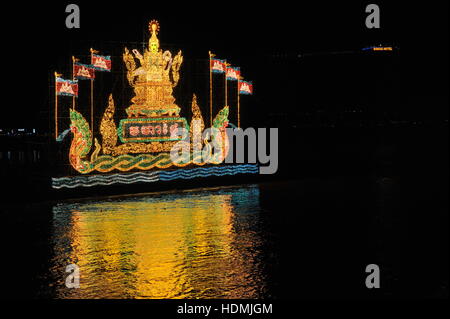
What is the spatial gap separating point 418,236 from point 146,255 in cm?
559

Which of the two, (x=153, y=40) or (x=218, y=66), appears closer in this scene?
(x=153, y=40)

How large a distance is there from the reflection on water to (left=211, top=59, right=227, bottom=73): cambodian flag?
5530 millimetres

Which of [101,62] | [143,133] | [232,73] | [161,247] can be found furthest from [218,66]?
[161,247]

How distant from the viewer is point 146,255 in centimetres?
1114

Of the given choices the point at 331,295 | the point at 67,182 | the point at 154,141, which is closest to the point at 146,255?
the point at 331,295

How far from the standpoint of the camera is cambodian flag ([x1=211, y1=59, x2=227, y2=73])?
2172 cm

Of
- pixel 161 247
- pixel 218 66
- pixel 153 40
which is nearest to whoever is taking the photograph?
pixel 161 247

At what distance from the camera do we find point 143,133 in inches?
784

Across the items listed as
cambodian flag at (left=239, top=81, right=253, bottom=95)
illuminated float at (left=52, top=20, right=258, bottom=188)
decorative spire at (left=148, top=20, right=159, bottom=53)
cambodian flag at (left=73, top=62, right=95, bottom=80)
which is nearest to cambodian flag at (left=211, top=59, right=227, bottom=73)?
cambodian flag at (left=239, top=81, right=253, bottom=95)

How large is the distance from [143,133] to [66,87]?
10.4 ft

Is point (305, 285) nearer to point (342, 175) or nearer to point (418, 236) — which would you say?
point (418, 236)

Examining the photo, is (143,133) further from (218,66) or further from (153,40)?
(218,66)

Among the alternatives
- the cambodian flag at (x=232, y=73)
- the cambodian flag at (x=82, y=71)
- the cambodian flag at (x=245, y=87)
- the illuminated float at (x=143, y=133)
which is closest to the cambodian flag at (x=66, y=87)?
the illuminated float at (x=143, y=133)

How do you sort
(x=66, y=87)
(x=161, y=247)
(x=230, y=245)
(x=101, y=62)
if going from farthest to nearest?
(x=101, y=62)
(x=66, y=87)
(x=230, y=245)
(x=161, y=247)
